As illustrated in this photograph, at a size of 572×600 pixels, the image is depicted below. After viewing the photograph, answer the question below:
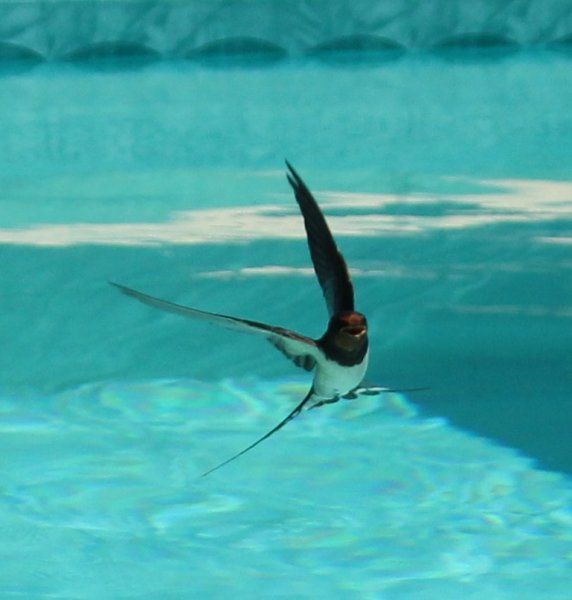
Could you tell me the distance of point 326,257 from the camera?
2.52 m

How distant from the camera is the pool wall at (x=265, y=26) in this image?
13859mm

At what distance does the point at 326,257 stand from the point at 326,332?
9.8 inches

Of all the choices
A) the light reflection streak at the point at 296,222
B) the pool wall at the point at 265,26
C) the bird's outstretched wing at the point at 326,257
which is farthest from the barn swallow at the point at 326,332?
the pool wall at the point at 265,26

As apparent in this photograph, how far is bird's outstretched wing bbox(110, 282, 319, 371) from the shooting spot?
1.99 m

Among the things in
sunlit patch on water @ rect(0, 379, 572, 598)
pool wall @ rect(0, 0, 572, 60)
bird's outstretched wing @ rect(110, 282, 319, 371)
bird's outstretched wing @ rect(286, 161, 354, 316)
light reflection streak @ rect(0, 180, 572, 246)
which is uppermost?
pool wall @ rect(0, 0, 572, 60)

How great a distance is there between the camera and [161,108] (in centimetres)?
1142

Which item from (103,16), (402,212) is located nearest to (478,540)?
(402,212)

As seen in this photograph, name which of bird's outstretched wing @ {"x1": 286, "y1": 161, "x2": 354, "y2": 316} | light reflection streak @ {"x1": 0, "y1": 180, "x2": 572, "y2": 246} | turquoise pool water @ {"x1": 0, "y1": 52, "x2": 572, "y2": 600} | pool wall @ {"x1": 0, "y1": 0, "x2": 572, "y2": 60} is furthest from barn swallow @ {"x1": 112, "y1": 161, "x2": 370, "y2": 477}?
pool wall @ {"x1": 0, "y1": 0, "x2": 572, "y2": 60}

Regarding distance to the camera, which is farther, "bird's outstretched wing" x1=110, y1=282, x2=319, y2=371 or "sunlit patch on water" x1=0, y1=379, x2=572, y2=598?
"sunlit patch on water" x1=0, y1=379, x2=572, y2=598

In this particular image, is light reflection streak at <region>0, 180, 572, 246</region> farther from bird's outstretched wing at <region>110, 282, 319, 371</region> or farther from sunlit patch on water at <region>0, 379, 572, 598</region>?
bird's outstretched wing at <region>110, 282, 319, 371</region>

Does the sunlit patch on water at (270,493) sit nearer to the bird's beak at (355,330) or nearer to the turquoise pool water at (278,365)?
the turquoise pool water at (278,365)

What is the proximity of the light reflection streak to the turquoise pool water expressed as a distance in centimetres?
2

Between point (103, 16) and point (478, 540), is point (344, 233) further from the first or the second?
point (103, 16)

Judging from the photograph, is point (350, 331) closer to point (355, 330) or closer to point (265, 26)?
point (355, 330)
